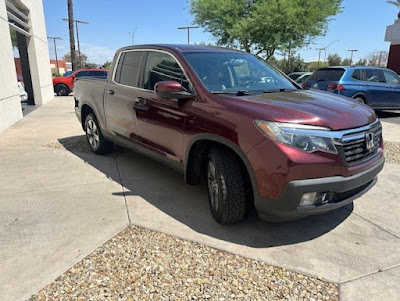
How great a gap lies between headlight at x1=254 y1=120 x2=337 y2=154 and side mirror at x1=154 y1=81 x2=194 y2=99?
1.04m

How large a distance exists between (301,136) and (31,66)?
44.1ft

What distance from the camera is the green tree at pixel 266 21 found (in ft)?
63.1

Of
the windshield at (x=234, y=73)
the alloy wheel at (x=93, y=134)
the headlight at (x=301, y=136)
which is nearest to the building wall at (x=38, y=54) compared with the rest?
the alloy wheel at (x=93, y=134)

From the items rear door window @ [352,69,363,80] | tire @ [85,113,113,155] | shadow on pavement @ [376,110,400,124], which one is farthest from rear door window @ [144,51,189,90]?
shadow on pavement @ [376,110,400,124]

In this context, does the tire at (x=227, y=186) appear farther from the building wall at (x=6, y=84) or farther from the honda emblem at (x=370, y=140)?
the building wall at (x=6, y=84)

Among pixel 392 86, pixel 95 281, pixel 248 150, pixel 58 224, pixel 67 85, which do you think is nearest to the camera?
pixel 95 281

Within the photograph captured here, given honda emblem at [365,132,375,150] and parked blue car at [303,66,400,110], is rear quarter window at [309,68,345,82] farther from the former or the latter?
honda emblem at [365,132,375,150]

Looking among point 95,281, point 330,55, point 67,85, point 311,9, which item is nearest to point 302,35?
point 311,9

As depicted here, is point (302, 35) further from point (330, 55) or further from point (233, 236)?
point (330, 55)

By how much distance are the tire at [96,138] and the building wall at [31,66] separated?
321 cm

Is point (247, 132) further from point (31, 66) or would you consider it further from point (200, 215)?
point (31, 66)

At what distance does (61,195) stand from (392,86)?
1059 centimetres

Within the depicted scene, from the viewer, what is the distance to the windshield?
3508 millimetres

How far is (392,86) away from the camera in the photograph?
1056 cm
